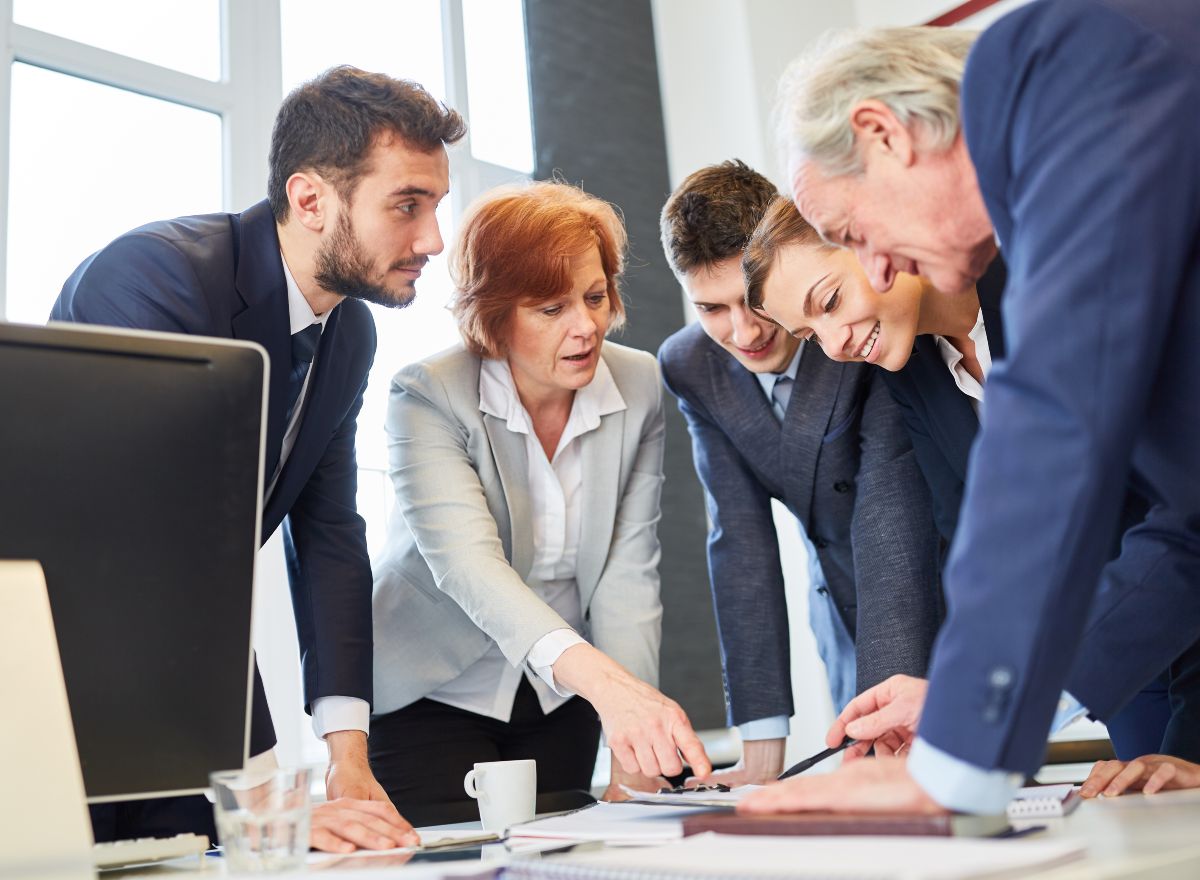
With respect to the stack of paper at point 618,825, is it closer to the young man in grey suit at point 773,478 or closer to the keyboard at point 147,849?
the keyboard at point 147,849

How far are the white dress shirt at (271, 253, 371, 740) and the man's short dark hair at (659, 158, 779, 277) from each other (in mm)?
593

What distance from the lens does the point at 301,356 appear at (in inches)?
70.8

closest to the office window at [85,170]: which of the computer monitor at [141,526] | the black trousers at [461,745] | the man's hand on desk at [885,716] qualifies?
the black trousers at [461,745]

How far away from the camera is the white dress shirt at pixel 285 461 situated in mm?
1665

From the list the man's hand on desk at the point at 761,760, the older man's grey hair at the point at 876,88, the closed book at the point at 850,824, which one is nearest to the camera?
the closed book at the point at 850,824

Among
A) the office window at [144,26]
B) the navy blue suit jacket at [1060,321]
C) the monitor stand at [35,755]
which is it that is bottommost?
the monitor stand at [35,755]

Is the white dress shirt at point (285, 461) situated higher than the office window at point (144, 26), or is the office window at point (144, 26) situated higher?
the office window at point (144, 26)

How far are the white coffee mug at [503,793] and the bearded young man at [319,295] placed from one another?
0.26 m

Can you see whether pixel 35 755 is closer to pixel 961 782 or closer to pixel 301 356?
pixel 961 782

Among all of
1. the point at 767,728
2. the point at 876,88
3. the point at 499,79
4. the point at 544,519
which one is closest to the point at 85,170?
the point at 499,79

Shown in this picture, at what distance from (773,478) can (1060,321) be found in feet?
4.01

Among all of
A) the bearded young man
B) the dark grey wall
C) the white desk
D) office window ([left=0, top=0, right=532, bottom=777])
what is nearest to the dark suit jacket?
the bearded young man

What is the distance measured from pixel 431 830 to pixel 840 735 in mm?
474

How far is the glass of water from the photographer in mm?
869
